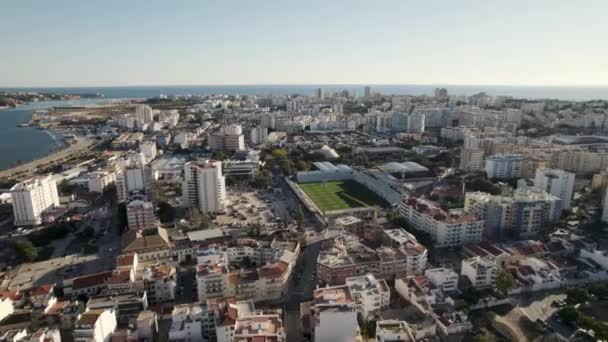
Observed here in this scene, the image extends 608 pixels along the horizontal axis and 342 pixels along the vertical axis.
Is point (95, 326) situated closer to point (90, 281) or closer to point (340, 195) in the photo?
point (90, 281)

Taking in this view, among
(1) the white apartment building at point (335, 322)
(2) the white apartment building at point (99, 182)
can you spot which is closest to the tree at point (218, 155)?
(2) the white apartment building at point (99, 182)

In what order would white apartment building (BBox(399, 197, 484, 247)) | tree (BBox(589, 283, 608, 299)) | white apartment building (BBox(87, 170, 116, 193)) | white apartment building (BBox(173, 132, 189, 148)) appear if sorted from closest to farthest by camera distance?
tree (BBox(589, 283, 608, 299)) < white apartment building (BBox(399, 197, 484, 247)) < white apartment building (BBox(87, 170, 116, 193)) < white apartment building (BBox(173, 132, 189, 148))

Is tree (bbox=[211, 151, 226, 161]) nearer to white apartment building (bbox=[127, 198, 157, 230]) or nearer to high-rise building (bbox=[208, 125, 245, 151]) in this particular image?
high-rise building (bbox=[208, 125, 245, 151])

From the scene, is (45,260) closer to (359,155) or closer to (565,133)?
(359,155)

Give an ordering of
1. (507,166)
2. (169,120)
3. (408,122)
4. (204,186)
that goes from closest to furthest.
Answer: (204,186), (507,166), (408,122), (169,120)

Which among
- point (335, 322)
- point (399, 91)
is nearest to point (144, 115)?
point (335, 322)

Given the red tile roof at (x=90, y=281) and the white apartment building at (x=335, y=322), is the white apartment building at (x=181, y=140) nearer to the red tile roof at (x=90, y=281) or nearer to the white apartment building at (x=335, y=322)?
the red tile roof at (x=90, y=281)

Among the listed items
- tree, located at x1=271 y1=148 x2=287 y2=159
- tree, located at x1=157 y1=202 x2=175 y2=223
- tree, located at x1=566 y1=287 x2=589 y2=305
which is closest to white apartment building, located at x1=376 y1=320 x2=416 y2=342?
tree, located at x1=566 y1=287 x2=589 y2=305
